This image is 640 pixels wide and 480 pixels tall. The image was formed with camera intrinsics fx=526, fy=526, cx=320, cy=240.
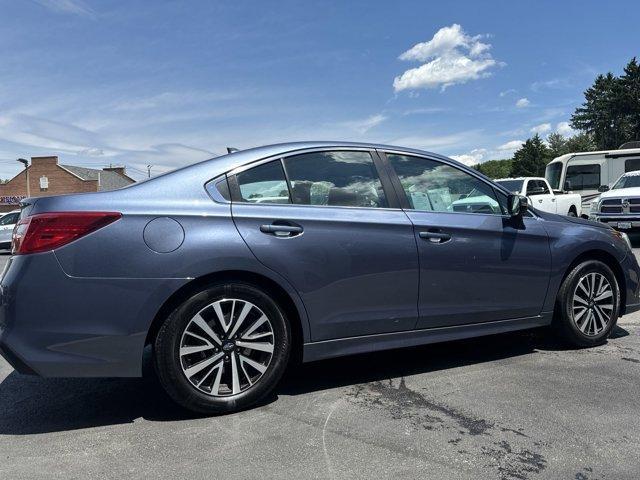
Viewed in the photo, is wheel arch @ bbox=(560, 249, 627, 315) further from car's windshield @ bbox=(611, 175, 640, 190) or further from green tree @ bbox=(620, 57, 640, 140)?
green tree @ bbox=(620, 57, 640, 140)

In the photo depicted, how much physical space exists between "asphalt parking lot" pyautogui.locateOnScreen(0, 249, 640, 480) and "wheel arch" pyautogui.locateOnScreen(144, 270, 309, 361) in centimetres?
46

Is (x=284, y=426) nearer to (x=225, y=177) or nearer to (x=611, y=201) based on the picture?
(x=225, y=177)

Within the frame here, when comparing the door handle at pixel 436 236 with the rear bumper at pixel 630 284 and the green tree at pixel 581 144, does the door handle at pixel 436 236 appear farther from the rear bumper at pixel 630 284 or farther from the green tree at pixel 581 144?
the green tree at pixel 581 144

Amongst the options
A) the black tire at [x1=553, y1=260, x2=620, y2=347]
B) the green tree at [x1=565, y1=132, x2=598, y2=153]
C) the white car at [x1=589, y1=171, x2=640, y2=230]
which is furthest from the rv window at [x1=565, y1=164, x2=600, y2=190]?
the green tree at [x1=565, y1=132, x2=598, y2=153]

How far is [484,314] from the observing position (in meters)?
3.88

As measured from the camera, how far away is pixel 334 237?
3.33 metres

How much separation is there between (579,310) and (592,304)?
15cm

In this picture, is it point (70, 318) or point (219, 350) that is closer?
point (70, 318)

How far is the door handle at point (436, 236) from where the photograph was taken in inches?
142

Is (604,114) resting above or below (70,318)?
above

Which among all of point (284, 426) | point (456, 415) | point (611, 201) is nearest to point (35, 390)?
point (284, 426)

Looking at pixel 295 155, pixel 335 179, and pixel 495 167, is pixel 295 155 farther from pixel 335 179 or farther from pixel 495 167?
pixel 495 167

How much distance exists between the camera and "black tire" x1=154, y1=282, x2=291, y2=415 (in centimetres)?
296

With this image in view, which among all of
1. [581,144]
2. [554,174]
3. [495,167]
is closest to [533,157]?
[581,144]
